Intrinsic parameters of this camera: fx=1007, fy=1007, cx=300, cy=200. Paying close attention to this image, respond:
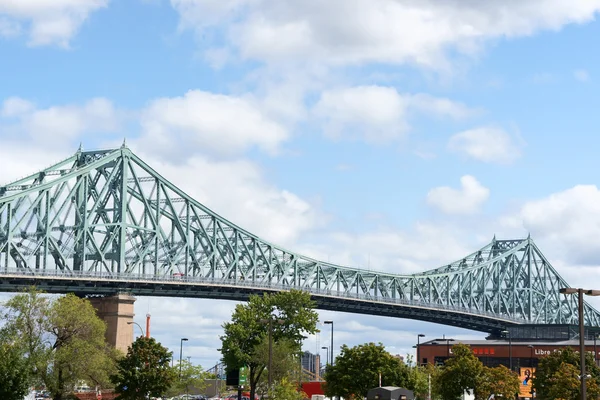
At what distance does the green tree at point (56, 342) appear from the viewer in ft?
311

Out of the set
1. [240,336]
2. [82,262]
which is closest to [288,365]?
[240,336]

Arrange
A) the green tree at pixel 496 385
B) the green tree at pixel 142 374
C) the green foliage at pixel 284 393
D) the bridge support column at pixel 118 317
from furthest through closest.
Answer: the bridge support column at pixel 118 317, the green foliage at pixel 284 393, the green tree at pixel 496 385, the green tree at pixel 142 374

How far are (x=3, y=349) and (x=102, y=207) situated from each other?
2711 inches

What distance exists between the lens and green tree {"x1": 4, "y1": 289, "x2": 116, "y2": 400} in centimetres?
9488

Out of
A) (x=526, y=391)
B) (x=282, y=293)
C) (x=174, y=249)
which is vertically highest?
(x=174, y=249)

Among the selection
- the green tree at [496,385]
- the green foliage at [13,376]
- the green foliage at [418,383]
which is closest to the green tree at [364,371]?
the green foliage at [418,383]

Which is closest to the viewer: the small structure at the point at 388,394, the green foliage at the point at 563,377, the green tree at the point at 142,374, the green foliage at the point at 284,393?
the small structure at the point at 388,394

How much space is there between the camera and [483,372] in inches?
3738

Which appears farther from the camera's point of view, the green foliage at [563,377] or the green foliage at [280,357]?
the green foliage at [280,357]

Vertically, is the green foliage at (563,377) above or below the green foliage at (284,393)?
above

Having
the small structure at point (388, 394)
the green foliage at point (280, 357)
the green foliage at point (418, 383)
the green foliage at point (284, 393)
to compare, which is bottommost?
the small structure at point (388, 394)

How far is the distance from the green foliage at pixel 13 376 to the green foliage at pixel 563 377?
46.3 metres

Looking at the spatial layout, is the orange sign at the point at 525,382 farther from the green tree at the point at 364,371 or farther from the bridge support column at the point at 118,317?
the bridge support column at the point at 118,317

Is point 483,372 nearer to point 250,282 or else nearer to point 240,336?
point 240,336
